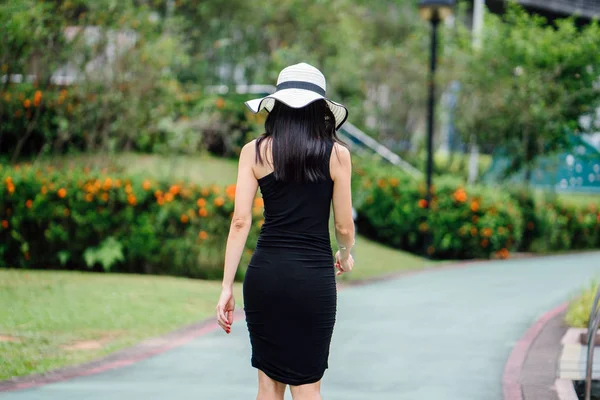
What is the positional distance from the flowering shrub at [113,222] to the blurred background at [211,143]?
0.03m

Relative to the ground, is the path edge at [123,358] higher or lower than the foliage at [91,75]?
lower

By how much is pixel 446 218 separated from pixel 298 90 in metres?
10.5

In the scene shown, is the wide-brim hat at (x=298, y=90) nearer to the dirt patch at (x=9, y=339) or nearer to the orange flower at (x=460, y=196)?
the dirt patch at (x=9, y=339)

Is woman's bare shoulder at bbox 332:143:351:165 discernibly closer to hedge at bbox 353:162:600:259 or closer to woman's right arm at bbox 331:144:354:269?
woman's right arm at bbox 331:144:354:269

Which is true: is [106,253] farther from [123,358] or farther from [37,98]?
[123,358]

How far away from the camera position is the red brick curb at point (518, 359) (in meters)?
5.79

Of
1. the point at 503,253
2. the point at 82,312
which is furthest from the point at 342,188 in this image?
the point at 503,253

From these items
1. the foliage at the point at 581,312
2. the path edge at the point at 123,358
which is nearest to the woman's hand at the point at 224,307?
the path edge at the point at 123,358

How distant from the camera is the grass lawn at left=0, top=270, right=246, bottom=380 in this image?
22.1 feet

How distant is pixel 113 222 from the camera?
35.9 feet

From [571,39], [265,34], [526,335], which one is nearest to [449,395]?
[526,335]

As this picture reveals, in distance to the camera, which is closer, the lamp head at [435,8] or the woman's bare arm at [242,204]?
the woman's bare arm at [242,204]

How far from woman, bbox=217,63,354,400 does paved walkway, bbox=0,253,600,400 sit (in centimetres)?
200

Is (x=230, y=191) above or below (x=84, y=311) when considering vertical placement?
above
